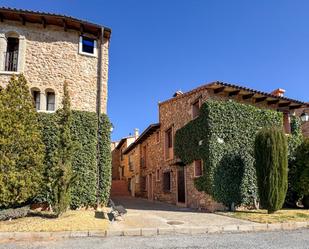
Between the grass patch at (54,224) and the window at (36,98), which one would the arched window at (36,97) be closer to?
the window at (36,98)

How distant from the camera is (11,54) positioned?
45.8 feet

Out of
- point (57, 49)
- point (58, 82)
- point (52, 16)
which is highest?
point (52, 16)

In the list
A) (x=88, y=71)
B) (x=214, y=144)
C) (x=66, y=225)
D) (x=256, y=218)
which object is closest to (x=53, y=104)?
(x=88, y=71)

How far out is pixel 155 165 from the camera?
72.9 ft

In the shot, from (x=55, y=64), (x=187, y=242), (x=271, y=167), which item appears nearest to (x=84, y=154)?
(x=55, y=64)

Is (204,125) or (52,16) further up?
(52,16)

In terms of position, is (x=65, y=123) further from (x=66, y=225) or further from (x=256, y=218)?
(x=256, y=218)

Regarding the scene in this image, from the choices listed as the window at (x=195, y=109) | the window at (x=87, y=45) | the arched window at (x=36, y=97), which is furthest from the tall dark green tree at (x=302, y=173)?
the arched window at (x=36, y=97)

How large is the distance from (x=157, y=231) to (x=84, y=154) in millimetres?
5904

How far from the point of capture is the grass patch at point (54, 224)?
8.56m

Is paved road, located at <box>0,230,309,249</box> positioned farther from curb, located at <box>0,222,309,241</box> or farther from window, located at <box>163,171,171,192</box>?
window, located at <box>163,171,171,192</box>

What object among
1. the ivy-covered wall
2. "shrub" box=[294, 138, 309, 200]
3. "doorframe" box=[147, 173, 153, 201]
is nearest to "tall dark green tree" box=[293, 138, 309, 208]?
"shrub" box=[294, 138, 309, 200]

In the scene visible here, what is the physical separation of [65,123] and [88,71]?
13.5 feet

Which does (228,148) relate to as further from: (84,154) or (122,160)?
(122,160)
